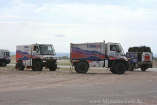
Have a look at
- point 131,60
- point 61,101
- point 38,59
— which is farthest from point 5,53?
point 61,101

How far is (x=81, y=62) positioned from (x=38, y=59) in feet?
16.7

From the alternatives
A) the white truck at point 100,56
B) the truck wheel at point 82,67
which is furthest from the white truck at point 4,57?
the truck wheel at point 82,67

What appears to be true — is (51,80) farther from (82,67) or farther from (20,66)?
(20,66)

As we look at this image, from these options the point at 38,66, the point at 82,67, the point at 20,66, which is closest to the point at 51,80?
the point at 82,67

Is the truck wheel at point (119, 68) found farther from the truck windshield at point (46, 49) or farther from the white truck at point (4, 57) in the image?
the white truck at point (4, 57)

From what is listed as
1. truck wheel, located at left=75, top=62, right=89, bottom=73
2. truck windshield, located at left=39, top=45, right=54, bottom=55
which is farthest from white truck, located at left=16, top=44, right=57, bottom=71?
truck wheel, located at left=75, top=62, right=89, bottom=73

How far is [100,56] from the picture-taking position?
25312 mm

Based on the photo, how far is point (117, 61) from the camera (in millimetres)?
25422

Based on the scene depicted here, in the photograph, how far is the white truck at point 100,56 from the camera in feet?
82.7

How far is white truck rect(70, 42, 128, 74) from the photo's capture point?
82.7 feet

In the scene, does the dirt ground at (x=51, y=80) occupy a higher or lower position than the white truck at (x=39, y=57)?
lower

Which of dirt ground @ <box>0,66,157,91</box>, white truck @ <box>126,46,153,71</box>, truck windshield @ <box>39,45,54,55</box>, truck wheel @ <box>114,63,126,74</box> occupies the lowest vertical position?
dirt ground @ <box>0,66,157,91</box>

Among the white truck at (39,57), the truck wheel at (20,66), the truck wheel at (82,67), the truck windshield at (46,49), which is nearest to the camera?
the truck wheel at (82,67)

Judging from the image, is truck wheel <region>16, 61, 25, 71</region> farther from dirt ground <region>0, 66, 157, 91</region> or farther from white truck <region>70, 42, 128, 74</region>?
dirt ground <region>0, 66, 157, 91</region>
